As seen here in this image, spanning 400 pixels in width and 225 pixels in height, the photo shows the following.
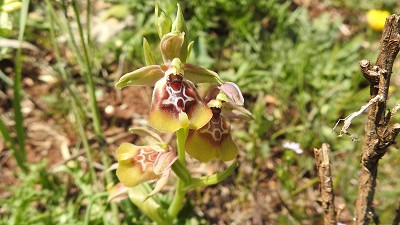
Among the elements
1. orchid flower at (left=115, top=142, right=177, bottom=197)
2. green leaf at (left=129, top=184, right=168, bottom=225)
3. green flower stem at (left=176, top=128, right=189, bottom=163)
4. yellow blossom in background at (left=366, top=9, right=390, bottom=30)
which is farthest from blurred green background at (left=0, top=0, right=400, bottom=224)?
green flower stem at (left=176, top=128, right=189, bottom=163)

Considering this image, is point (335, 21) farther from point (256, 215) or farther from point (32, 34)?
point (32, 34)

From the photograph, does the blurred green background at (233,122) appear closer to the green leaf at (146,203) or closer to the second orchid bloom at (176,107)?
the green leaf at (146,203)

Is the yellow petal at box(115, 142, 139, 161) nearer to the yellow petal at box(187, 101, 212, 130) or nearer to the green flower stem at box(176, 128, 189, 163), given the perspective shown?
the green flower stem at box(176, 128, 189, 163)

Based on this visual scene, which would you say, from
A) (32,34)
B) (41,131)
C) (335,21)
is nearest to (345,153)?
(335,21)

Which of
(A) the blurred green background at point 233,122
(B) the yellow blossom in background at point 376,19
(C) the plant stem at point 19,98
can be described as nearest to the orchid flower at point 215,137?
(A) the blurred green background at point 233,122

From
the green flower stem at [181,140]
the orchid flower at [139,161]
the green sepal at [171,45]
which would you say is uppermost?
the green sepal at [171,45]

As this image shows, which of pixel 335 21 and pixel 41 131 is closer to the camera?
pixel 41 131
